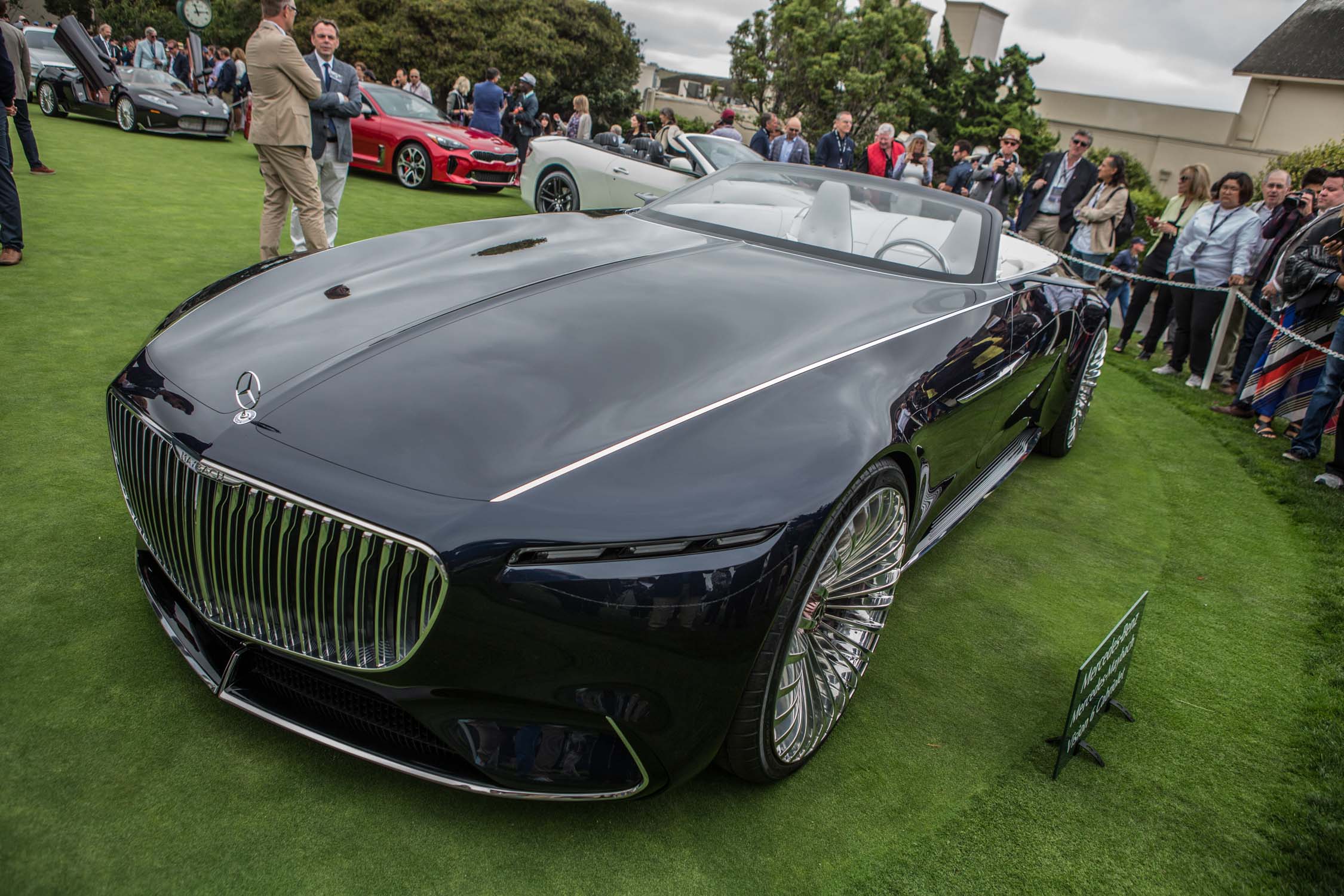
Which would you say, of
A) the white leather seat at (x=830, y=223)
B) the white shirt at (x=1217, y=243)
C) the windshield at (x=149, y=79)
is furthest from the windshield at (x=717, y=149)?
the windshield at (x=149, y=79)

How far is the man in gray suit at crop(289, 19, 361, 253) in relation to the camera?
6.20 m

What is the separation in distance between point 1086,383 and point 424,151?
9.32 meters

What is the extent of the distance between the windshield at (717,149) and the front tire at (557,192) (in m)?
1.33

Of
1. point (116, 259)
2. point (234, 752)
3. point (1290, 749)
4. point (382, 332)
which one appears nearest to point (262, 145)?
point (116, 259)

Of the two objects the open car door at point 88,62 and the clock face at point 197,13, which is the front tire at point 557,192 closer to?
the open car door at point 88,62

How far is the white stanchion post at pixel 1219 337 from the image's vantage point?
6626 mm

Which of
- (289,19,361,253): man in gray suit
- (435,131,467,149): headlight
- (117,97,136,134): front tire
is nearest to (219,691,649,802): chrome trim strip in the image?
(289,19,361,253): man in gray suit

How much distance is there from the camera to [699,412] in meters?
1.93

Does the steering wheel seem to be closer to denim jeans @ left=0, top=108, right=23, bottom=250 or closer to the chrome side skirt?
the chrome side skirt

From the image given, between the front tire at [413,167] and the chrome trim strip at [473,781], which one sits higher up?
the front tire at [413,167]

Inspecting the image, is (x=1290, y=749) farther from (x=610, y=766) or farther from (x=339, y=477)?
(x=339, y=477)

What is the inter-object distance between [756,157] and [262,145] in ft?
19.9

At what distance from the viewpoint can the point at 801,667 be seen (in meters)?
2.06

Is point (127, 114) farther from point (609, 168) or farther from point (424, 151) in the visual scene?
point (609, 168)
